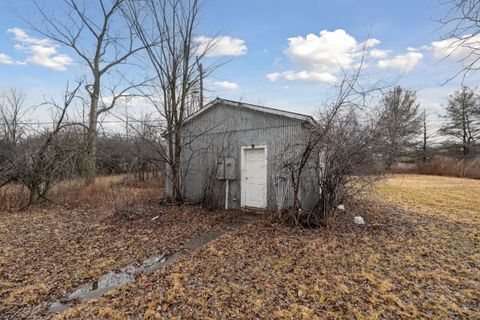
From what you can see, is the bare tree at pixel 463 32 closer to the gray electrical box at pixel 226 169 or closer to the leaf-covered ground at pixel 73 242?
the leaf-covered ground at pixel 73 242

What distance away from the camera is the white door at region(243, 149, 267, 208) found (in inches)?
275

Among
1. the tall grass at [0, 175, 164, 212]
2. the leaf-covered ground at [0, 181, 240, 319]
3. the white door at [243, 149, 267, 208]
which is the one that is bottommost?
the leaf-covered ground at [0, 181, 240, 319]

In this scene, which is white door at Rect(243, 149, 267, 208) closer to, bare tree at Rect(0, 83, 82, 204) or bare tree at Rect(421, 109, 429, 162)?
bare tree at Rect(0, 83, 82, 204)

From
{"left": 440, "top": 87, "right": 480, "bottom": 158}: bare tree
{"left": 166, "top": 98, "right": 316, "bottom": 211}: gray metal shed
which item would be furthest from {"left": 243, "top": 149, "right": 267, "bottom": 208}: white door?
{"left": 440, "top": 87, "right": 480, "bottom": 158}: bare tree

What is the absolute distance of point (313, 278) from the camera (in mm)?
3359

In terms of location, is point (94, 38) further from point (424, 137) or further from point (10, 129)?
point (424, 137)

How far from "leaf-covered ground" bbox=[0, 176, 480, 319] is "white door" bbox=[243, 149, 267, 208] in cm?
144

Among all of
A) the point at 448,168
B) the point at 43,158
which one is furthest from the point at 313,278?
the point at 448,168

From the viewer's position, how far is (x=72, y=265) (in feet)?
12.5

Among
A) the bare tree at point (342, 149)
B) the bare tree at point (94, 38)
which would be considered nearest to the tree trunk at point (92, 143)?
the bare tree at point (94, 38)

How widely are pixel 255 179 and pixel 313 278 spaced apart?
3.93m

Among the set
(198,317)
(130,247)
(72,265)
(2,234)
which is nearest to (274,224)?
(130,247)

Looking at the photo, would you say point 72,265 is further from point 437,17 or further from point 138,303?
point 437,17

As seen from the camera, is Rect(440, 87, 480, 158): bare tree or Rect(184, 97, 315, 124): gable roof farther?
Rect(440, 87, 480, 158): bare tree
